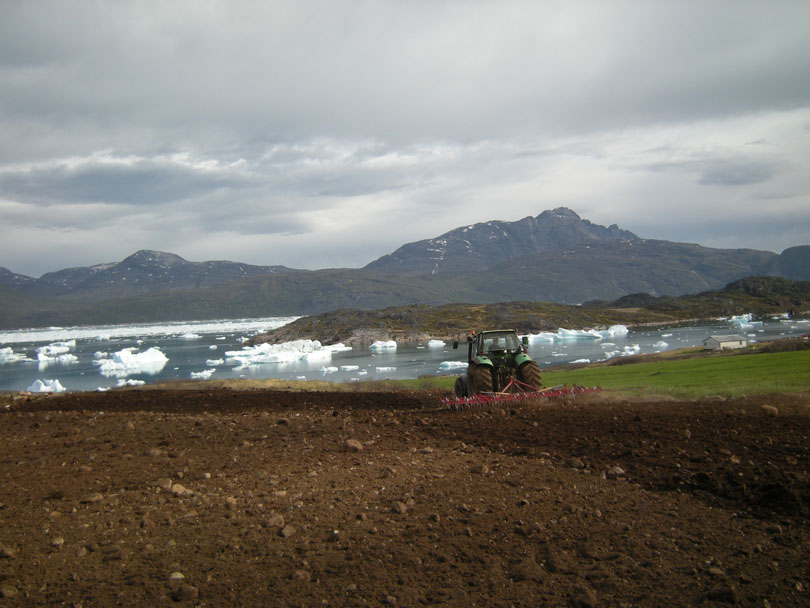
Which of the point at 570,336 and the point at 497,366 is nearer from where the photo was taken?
the point at 497,366

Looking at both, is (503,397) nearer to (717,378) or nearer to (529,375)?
(529,375)

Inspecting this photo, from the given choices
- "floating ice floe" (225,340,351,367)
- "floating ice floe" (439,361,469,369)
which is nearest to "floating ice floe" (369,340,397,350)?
"floating ice floe" (225,340,351,367)

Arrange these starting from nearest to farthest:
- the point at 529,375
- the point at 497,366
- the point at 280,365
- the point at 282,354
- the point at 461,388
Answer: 1. the point at 529,375
2. the point at 497,366
3. the point at 461,388
4. the point at 280,365
5. the point at 282,354

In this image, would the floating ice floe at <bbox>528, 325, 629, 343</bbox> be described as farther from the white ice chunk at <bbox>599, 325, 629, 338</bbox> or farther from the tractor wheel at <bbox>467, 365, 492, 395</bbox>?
the tractor wheel at <bbox>467, 365, 492, 395</bbox>

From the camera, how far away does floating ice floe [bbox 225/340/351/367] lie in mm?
69950

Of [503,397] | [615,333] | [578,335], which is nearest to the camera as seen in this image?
[503,397]

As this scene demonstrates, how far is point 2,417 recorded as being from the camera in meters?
13.2

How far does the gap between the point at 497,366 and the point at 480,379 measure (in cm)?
118

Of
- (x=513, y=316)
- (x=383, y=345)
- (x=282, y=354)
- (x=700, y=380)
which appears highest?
(x=700, y=380)

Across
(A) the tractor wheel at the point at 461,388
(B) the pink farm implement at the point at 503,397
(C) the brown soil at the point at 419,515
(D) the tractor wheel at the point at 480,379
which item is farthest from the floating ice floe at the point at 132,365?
(C) the brown soil at the point at 419,515

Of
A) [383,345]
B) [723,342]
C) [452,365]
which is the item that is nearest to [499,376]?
[723,342]

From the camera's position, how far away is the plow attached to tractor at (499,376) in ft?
45.9

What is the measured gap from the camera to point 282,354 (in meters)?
71.1

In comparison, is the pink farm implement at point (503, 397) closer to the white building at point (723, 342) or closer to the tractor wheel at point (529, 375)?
the tractor wheel at point (529, 375)
